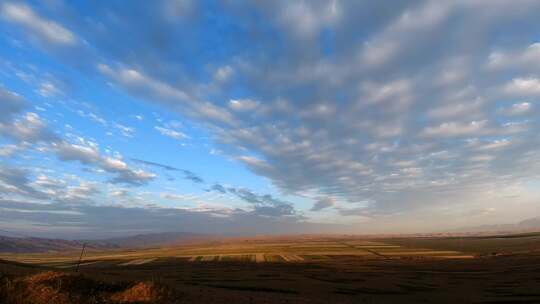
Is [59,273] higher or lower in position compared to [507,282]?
higher

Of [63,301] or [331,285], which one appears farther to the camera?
[331,285]

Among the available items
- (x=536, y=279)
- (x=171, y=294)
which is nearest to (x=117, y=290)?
(x=171, y=294)

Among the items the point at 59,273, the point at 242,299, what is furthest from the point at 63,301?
the point at 242,299

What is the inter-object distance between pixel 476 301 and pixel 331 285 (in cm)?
2352

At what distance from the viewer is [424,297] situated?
53500 millimetres

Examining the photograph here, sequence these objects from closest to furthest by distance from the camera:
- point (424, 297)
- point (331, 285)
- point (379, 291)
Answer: point (424, 297), point (379, 291), point (331, 285)

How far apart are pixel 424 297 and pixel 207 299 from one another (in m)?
35.1

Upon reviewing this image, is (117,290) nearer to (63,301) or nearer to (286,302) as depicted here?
(63,301)

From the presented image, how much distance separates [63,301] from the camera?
27.1m

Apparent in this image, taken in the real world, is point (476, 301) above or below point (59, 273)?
below

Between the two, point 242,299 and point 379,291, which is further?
point 379,291

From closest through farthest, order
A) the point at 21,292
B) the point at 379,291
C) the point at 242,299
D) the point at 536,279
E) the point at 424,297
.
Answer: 1. the point at 21,292
2. the point at 242,299
3. the point at 424,297
4. the point at 379,291
5. the point at 536,279

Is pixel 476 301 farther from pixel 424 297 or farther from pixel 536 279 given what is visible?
pixel 536 279

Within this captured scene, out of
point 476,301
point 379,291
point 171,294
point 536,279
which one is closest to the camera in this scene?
point 171,294
